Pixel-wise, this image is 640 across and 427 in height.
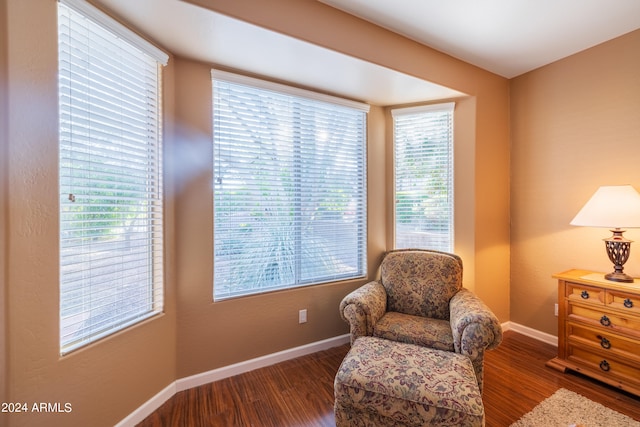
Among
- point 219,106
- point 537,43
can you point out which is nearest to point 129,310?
point 219,106

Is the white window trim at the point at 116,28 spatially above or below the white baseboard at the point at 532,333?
above

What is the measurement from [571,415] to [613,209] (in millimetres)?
1390

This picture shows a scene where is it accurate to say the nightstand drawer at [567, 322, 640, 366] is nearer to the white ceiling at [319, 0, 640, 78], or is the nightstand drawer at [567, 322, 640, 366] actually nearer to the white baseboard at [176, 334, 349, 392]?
the white baseboard at [176, 334, 349, 392]

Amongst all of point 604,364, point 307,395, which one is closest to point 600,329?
A: point 604,364

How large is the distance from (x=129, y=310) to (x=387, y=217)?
2.33 meters

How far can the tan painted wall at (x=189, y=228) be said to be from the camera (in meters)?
1.15

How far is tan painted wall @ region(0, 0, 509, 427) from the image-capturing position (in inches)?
45.4

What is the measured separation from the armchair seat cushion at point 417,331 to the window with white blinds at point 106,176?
1.60 metres

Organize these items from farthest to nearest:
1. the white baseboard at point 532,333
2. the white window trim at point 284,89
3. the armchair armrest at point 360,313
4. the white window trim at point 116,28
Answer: the white baseboard at point 532,333 < the white window trim at point 284,89 < the armchair armrest at point 360,313 < the white window trim at point 116,28

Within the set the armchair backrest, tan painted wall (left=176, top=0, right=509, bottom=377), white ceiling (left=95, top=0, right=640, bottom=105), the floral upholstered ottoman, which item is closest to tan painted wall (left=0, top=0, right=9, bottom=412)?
white ceiling (left=95, top=0, right=640, bottom=105)

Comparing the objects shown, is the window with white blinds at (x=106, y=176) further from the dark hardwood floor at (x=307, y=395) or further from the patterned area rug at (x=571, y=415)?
the patterned area rug at (x=571, y=415)

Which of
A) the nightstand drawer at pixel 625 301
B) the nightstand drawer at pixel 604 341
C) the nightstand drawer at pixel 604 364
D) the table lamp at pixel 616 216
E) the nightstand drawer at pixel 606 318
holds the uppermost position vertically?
the table lamp at pixel 616 216

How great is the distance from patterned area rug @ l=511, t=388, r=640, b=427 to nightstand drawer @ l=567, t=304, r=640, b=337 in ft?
1.78

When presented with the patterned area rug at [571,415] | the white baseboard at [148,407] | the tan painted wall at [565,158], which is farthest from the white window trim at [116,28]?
the tan painted wall at [565,158]
